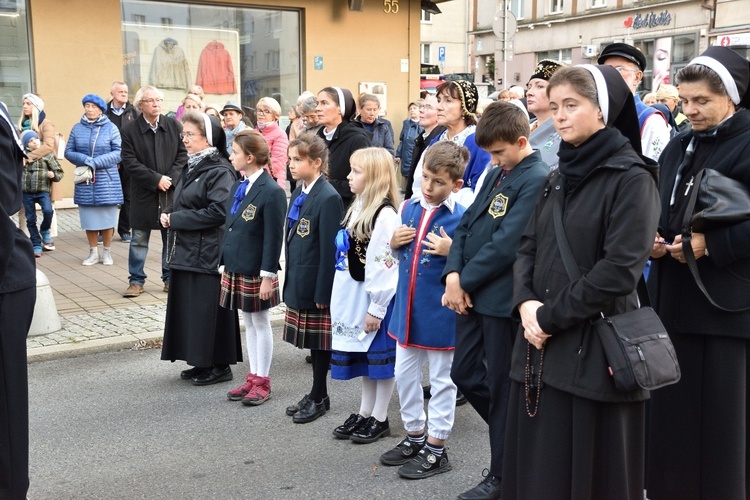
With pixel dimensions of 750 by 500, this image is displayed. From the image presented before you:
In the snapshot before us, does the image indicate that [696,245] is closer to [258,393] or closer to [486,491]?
[486,491]

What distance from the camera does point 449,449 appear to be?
4.89 meters

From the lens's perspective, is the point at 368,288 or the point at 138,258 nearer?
the point at 368,288

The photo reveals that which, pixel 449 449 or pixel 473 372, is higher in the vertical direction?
pixel 473 372

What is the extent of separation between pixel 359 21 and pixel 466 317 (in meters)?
14.6

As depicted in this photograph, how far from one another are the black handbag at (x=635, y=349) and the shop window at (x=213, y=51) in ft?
46.0

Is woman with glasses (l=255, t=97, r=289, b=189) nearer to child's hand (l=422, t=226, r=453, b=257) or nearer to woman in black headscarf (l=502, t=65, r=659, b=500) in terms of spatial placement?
child's hand (l=422, t=226, r=453, b=257)

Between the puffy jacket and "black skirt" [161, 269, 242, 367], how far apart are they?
4.23 meters

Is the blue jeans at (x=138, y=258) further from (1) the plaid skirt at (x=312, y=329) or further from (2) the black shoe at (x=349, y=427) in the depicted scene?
(2) the black shoe at (x=349, y=427)

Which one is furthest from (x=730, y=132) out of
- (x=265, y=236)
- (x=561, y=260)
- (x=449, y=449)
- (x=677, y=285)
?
(x=265, y=236)

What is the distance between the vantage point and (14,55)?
14250 millimetres

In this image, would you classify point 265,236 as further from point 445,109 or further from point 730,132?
point 730,132

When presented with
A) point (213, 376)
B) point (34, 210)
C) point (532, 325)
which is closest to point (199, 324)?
point (213, 376)

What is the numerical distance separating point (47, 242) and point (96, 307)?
352 centimetres

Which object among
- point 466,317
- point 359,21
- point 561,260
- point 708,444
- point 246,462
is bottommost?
point 246,462
